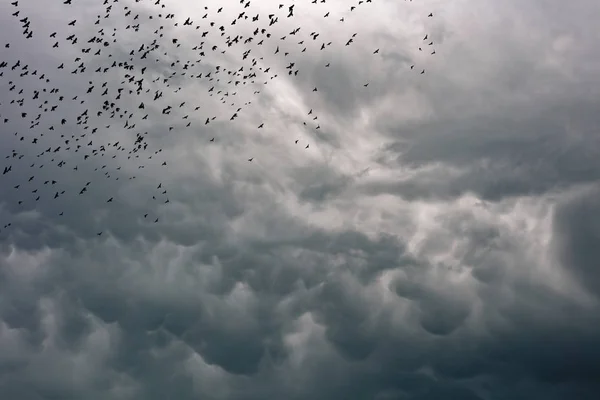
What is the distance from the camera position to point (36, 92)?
185 metres

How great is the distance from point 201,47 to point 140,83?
62.1 ft

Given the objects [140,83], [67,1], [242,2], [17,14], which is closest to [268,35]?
[242,2]

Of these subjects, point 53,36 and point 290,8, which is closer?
point 290,8

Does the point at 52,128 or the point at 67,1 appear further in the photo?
the point at 52,128

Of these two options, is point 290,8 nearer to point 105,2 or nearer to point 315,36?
point 315,36

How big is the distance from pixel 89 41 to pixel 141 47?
11.5 metres

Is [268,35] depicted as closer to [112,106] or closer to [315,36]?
[315,36]

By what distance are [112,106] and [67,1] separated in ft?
75.5

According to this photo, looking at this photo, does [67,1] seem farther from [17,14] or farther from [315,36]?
[315,36]

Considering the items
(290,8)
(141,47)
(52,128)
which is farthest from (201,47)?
(52,128)

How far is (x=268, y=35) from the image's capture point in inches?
6895

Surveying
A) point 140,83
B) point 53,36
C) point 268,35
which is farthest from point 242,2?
point 53,36

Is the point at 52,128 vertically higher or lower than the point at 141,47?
lower

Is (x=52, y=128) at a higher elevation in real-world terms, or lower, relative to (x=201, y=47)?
lower
